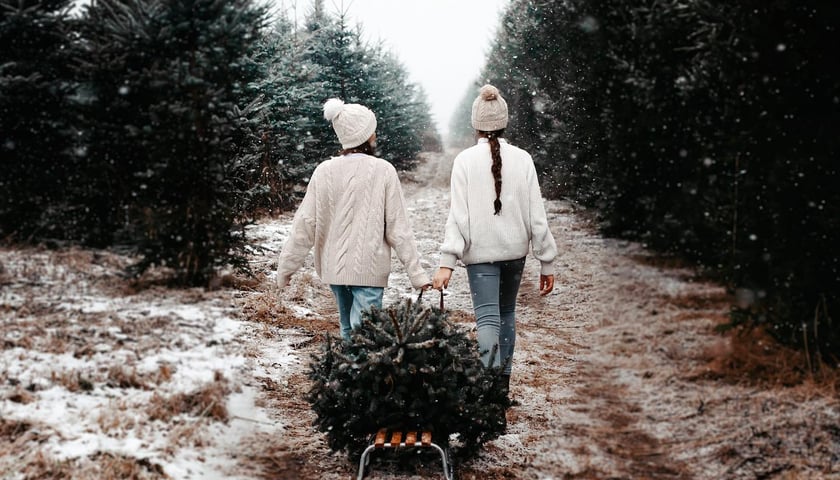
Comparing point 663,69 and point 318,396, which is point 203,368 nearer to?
point 318,396

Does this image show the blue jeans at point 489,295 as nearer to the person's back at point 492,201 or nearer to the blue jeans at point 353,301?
the person's back at point 492,201

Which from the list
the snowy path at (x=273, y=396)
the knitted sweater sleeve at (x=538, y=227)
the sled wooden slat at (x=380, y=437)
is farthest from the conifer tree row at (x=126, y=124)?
the knitted sweater sleeve at (x=538, y=227)

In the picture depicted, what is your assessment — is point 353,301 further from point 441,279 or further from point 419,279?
point 441,279

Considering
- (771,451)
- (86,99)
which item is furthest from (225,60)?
(771,451)

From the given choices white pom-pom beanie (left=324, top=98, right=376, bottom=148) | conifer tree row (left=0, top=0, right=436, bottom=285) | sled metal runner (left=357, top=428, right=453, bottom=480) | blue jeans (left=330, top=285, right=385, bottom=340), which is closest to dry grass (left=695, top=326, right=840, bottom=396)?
sled metal runner (left=357, top=428, right=453, bottom=480)

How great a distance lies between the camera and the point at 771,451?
3.06 metres

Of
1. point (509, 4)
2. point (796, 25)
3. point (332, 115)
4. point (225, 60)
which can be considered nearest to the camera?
point (796, 25)

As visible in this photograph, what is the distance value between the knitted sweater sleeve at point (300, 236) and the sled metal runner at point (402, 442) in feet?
3.62

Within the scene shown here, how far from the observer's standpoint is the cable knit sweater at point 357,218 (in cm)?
347

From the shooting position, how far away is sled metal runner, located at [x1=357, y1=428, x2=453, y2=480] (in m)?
2.77

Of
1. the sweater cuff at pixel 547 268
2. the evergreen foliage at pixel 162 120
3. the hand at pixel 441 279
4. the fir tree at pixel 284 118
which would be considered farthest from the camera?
the fir tree at pixel 284 118

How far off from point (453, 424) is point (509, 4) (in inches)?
401

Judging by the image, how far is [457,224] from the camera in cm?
333

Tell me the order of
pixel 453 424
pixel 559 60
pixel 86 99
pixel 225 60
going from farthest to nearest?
pixel 559 60 < pixel 225 60 < pixel 86 99 < pixel 453 424
